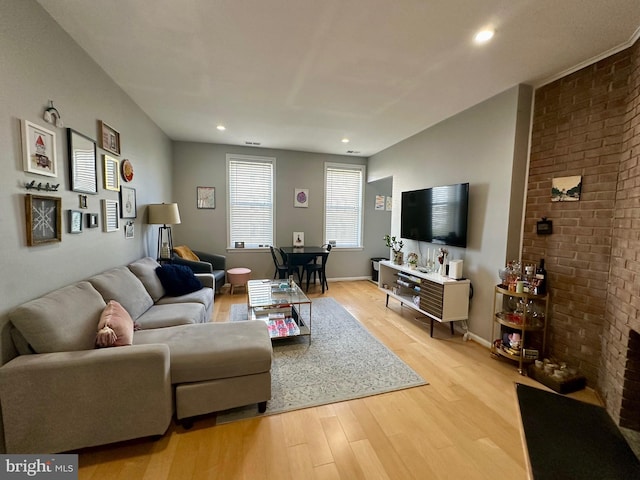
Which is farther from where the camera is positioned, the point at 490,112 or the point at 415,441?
the point at 490,112

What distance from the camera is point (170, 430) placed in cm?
177

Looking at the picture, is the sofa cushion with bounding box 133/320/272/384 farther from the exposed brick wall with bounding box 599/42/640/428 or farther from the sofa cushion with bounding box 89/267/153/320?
the exposed brick wall with bounding box 599/42/640/428

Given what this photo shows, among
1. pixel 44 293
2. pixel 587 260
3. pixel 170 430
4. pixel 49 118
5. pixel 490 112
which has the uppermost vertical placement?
pixel 490 112

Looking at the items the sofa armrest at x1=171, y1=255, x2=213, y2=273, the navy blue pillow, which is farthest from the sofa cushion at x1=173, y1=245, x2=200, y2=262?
the navy blue pillow

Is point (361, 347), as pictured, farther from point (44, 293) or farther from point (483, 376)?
point (44, 293)

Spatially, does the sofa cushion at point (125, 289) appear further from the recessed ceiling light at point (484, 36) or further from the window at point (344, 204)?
the window at point (344, 204)

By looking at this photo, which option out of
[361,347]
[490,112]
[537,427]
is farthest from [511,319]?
[490,112]

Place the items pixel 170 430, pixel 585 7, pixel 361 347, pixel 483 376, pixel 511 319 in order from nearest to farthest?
pixel 585 7, pixel 170 430, pixel 483 376, pixel 511 319, pixel 361 347

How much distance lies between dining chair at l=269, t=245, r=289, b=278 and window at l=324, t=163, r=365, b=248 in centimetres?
114

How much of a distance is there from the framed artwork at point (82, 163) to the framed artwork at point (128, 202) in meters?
0.53

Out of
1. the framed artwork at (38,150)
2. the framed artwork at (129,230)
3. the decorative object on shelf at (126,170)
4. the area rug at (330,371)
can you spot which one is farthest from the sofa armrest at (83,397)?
the decorative object on shelf at (126,170)

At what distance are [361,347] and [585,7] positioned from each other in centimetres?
314

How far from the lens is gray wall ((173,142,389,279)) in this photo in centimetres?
501

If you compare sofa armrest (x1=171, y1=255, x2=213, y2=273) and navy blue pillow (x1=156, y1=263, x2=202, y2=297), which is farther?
sofa armrest (x1=171, y1=255, x2=213, y2=273)
